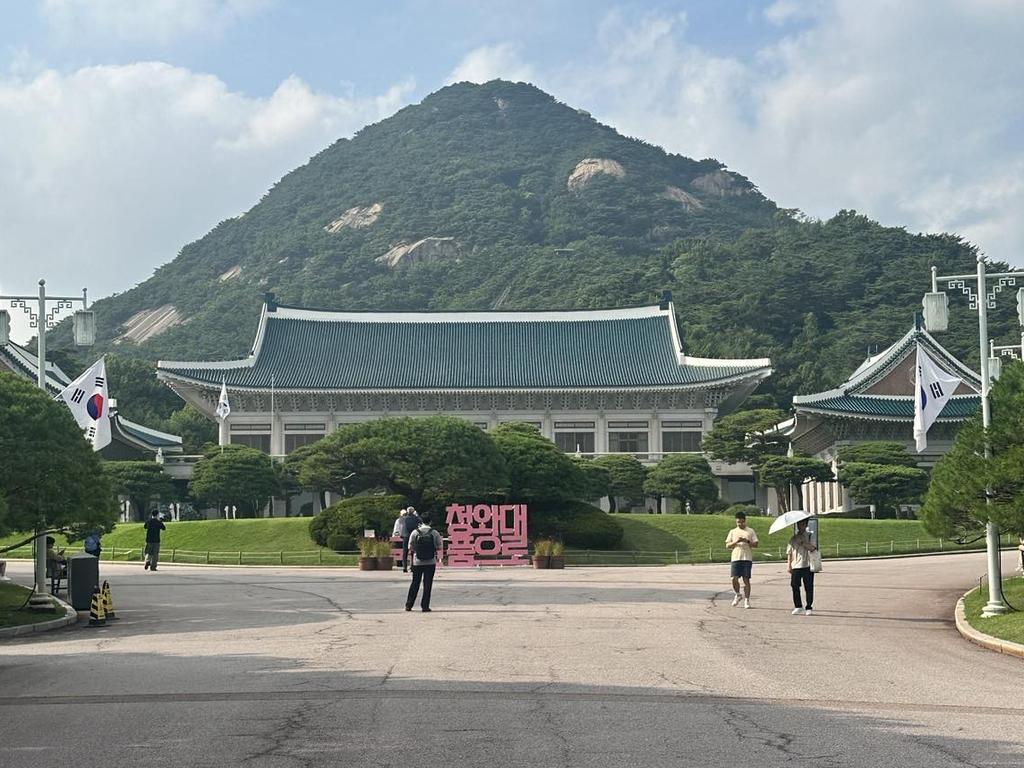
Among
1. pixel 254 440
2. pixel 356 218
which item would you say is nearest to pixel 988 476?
pixel 254 440

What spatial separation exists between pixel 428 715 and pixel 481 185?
162 meters

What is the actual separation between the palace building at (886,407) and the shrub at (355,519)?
2062cm

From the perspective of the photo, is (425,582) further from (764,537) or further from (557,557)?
(764,537)

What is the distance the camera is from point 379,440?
43.5 metres

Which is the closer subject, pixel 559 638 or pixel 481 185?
pixel 559 638

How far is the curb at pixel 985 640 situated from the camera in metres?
15.5

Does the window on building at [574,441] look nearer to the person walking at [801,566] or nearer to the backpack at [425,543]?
the person walking at [801,566]

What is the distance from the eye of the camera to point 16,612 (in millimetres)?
19938

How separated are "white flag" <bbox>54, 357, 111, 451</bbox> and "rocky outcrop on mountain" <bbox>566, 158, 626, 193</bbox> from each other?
13859 cm

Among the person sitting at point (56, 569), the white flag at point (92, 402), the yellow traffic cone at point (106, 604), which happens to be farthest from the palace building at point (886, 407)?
the yellow traffic cone at point (106, 604)

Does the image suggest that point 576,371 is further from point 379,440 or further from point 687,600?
point 687,600

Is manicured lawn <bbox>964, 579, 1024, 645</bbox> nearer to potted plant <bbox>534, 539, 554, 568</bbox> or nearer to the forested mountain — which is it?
potted plant <bbox>534, 539, 554, 568</bbox>

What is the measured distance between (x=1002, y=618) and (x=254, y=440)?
52406 mm

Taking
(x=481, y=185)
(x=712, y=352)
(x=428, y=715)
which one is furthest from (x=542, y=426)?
(x=481, y=185)
